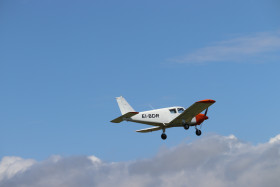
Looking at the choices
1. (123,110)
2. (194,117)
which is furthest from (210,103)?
(123,110)

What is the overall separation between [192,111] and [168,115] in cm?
248

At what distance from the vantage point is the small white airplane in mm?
53281

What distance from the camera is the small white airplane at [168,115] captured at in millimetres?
53281

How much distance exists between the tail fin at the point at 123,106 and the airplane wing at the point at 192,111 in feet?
14.3

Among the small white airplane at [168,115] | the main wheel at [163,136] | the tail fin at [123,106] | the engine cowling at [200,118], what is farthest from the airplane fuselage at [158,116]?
the main wheel at [163,136]

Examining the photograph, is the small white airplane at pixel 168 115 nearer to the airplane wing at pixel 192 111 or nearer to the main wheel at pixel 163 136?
the airplane wing at pixel 192 111

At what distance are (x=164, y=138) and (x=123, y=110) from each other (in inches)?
222

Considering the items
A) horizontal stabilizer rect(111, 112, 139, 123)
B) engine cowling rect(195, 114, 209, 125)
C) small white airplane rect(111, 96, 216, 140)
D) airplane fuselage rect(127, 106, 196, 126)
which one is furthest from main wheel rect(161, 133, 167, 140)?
horizontal stabilizer rect(111, 112, 139, 123)

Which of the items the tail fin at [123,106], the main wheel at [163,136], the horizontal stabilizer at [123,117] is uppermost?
the tail fin at [123,106]

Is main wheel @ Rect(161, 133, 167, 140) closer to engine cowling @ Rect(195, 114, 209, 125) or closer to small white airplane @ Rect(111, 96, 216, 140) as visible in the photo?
small white airplane @ Rect(111, 96, 216, 140)

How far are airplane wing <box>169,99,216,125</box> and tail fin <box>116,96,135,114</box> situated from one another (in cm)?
436

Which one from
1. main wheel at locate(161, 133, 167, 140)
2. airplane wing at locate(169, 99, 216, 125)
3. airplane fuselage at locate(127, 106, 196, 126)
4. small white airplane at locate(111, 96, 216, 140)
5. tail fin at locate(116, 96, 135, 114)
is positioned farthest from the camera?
main wheel at locate(161, 133, 167, 140)

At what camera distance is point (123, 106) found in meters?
54.8

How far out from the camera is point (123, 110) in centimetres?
5450
